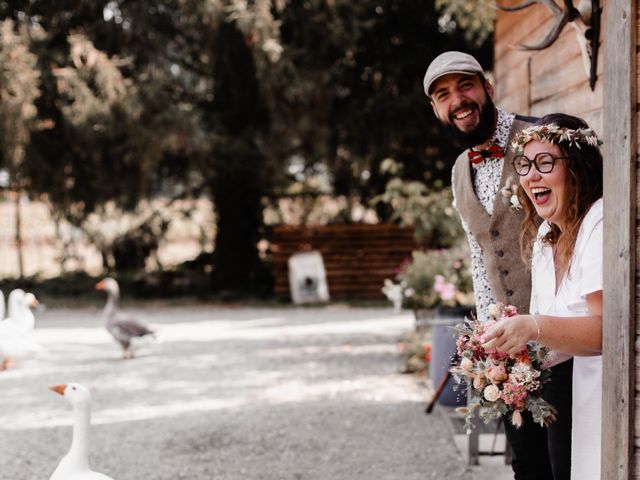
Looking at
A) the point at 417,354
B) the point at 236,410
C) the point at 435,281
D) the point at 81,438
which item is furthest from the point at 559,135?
the point at 417,354

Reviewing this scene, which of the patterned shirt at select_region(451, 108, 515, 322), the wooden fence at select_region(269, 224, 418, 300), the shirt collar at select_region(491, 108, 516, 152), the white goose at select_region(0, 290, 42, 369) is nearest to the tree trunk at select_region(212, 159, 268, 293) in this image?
the wooden fence at select_region(269, 224, 418, 300)

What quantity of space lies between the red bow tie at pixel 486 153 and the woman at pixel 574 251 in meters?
0.50

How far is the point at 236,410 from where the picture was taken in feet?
22.4

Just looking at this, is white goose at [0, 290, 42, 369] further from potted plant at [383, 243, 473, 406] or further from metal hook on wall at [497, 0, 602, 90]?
metal hook on wall at [497, 0, 602, 90]

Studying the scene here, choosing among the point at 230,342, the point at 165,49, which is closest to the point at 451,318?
the point at 230,342

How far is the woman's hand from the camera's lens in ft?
7.85

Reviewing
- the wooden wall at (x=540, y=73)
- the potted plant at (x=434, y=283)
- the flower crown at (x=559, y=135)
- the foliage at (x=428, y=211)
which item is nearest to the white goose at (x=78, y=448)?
the flower crown at (x=559, y=135)

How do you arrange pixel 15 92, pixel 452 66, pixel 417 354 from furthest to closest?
pixel 15 92 < pixel 417 354 < pixel 452 66

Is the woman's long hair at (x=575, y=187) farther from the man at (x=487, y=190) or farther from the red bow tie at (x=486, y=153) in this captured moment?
the red bow tie at (x=486, y=153)

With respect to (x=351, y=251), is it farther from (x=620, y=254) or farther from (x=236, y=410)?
(x=620, y=254)

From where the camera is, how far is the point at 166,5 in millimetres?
14531

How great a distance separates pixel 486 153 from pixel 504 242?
0.37m

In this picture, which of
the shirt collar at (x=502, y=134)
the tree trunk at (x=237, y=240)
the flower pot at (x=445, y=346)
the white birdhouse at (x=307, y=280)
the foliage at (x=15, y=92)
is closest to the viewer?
the shirt collar at (x=502, y=134)

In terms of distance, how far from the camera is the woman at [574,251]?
2.49m
